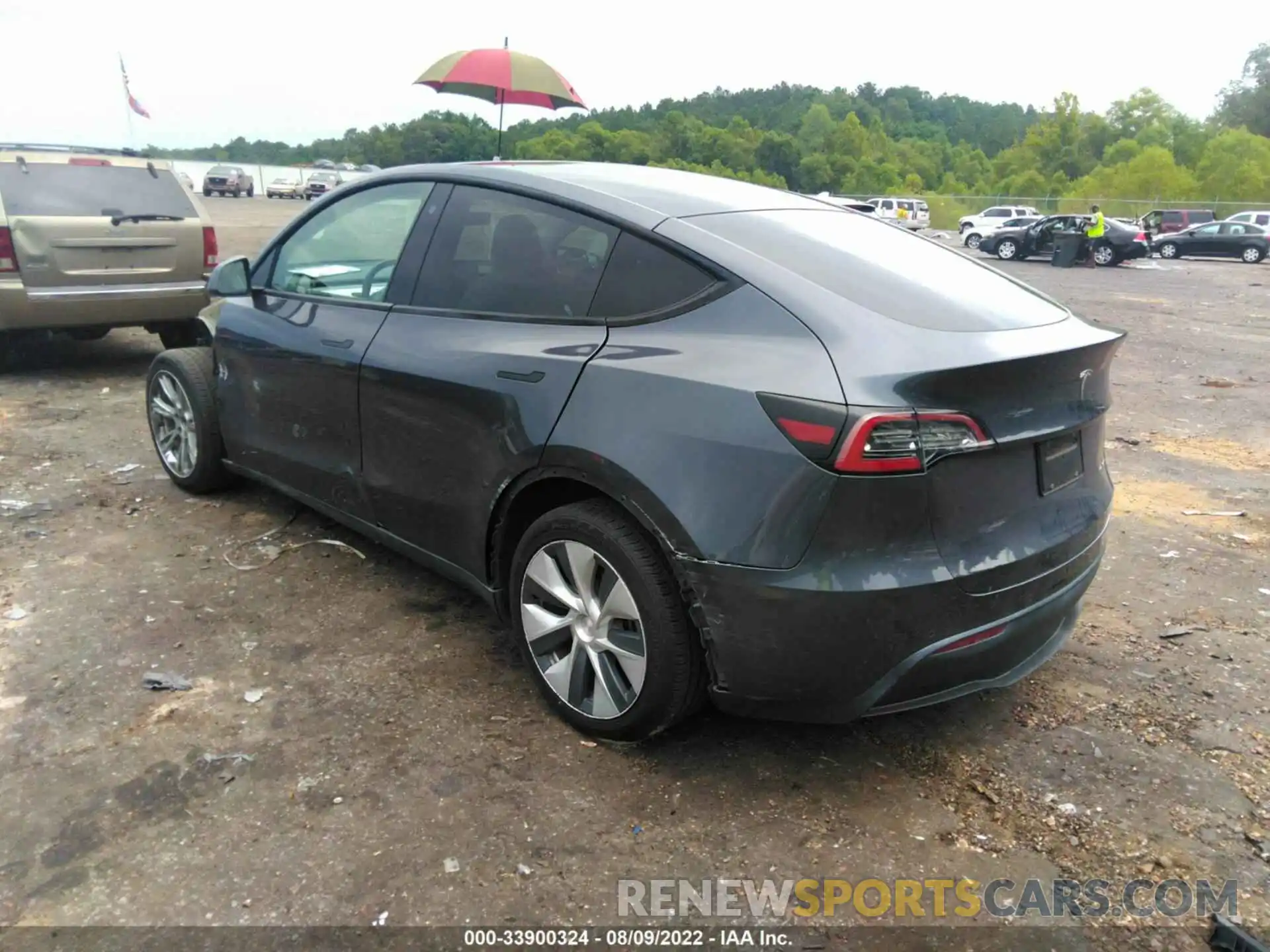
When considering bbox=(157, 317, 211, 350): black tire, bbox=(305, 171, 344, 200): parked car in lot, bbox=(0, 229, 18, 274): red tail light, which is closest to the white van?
bbox=(305, 171, 344, 200): parked car in lot

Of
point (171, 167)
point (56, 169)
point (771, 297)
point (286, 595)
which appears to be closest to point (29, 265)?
point (56, 169)

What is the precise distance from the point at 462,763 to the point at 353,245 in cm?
228

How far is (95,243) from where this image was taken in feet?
22.7

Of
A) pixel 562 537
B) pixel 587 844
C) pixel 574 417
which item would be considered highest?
pixel 574 417

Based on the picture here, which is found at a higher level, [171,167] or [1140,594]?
[171,167]

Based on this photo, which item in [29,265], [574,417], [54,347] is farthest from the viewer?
[54,347]

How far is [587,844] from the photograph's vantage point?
244cm

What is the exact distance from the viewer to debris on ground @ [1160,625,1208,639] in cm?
366

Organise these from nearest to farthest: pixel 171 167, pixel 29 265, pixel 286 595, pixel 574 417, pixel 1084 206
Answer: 1. pixel 574 417
2. pixel 286 595
3. pixel 29 265
4. pixel 171 167
5. pixel 1084 206

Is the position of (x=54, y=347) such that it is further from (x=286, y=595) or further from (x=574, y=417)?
(x=574, y=417)

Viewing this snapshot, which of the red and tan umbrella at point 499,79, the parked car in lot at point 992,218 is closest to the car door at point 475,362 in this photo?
the red and tan umbrella at point 499,79

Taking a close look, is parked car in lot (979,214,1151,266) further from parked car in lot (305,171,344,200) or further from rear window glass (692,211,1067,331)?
parked car in lot (305,171,344,200)

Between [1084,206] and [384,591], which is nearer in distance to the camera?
[384,591]

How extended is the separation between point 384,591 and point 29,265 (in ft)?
15.5
